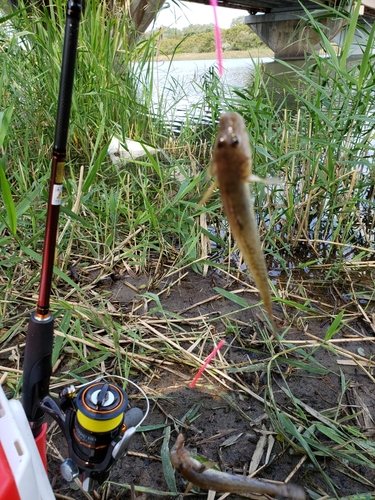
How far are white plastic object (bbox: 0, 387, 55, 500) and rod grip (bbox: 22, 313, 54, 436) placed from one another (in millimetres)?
153

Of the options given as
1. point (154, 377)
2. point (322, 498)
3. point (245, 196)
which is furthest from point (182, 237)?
point (245, 196)

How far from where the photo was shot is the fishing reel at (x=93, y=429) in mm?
1184

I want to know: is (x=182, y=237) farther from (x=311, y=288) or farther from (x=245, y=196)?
(x=245, y=196)

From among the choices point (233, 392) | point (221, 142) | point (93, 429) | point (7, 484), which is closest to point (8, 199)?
point (93, 429)

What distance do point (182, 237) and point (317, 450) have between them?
1542 millimetres

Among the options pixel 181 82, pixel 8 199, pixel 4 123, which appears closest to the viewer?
pixel 8 199

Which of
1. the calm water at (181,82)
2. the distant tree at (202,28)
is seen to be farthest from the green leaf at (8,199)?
the calm water at (181,82)

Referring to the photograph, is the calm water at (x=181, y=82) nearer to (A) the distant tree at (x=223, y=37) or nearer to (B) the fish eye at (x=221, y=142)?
(A) the distant tree at (x=223, y=37)

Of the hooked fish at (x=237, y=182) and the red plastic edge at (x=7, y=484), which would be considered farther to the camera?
the red plastic edge at (x=7, y=484)

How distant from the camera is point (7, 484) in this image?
0.87 m

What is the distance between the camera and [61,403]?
130 centimetres

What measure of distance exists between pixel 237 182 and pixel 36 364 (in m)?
0.91

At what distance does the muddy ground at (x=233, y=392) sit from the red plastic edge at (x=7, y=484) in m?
→ 0.56

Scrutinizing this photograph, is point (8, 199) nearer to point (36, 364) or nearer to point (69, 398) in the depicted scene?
point (36, 364)
